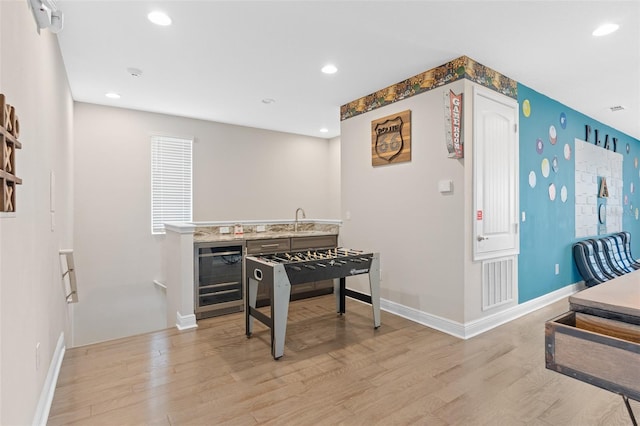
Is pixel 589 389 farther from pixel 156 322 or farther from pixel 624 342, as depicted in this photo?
pixel 156 322

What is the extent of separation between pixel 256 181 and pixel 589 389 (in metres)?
5.12

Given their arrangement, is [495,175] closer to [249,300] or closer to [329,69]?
[329,69]

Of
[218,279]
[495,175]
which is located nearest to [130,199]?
[218,279]

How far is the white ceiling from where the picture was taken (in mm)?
2496

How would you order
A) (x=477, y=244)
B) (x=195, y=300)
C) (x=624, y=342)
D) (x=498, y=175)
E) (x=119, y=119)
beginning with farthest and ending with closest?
(x=119, y=119) < (x=195, y=300) < (x=498, y=175) < (x=477, y=244) < (x=624, y=342)

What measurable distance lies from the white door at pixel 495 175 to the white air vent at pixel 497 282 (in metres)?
0.10

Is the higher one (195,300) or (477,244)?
(477,244)

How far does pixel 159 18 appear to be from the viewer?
8.44ft

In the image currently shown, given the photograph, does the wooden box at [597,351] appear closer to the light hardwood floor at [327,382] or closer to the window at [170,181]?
the light hardwood floor at [327,382]

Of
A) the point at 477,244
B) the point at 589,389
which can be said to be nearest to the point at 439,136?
Answer: the point at 477,244

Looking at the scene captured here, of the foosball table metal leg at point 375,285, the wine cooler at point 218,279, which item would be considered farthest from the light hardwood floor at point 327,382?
the wine cooler at point 218,279

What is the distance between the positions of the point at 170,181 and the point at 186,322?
2.43 m

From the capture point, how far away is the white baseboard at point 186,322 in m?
3.60

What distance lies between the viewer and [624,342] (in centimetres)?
108
